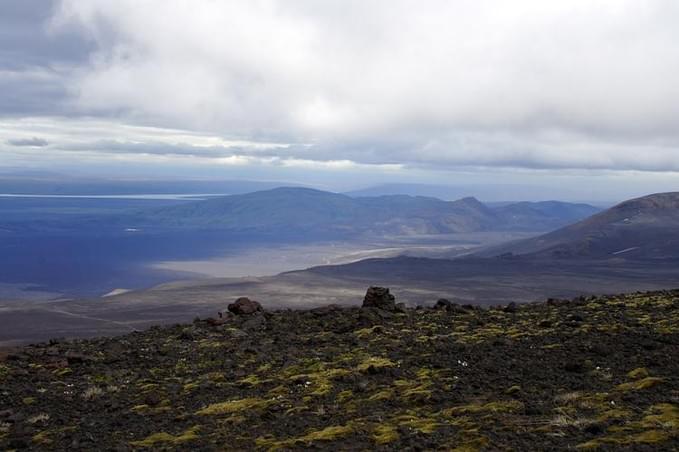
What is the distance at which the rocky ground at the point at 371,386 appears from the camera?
11125mm

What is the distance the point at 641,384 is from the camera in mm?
12602

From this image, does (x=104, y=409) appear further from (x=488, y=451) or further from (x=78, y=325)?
(x=78, y=325)

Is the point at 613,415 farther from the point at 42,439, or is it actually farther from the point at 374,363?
the point at 42,439

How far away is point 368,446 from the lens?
10805 millimetres

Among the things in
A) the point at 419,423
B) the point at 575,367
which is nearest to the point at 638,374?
the point at 575,367

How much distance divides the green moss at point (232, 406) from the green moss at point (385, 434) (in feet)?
10.6

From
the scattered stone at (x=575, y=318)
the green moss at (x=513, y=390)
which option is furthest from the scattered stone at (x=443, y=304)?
the green moss at (x=513, y=390)

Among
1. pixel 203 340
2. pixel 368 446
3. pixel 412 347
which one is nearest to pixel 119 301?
pixel 203 340

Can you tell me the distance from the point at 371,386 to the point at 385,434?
3.55 m

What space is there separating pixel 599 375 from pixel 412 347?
18.5 ft

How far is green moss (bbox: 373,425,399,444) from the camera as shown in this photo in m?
10.9

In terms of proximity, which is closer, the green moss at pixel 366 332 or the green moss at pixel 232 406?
the green moss at pixel 232 406

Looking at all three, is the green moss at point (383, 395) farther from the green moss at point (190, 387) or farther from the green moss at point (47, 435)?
the green moss at point (47, 435)

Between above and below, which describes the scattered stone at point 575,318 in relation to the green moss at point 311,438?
above
